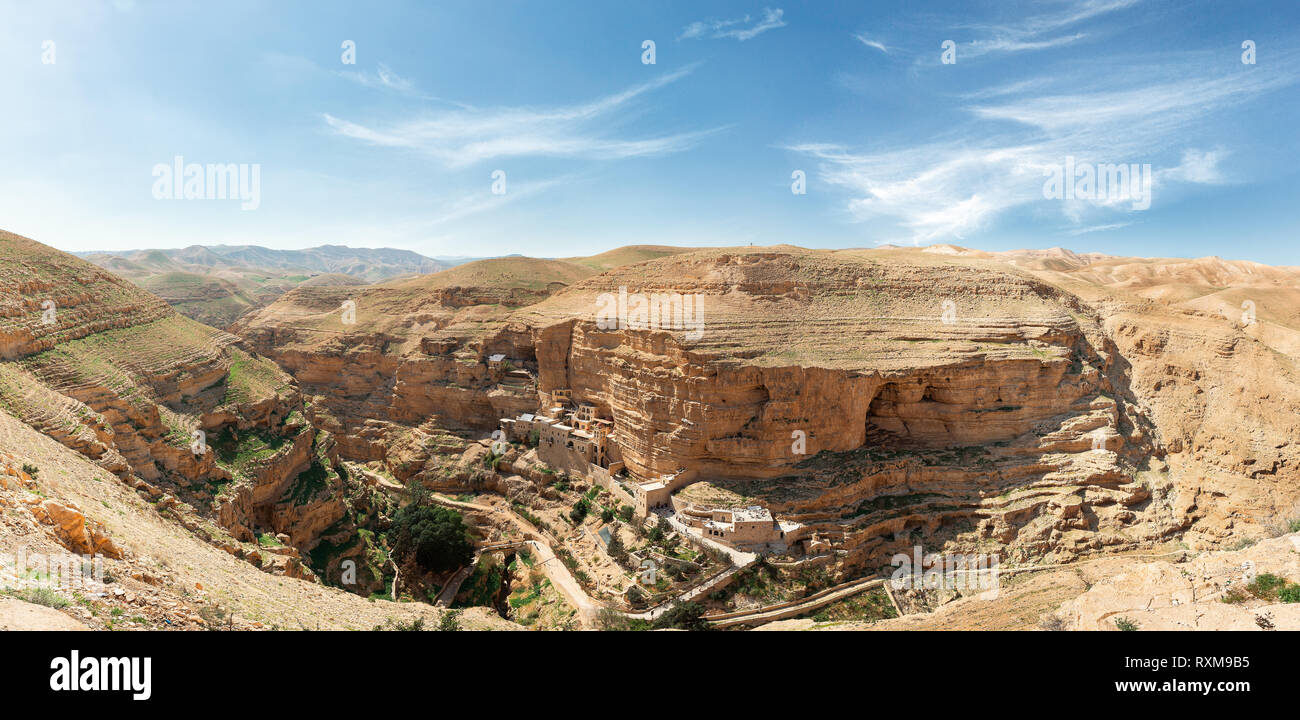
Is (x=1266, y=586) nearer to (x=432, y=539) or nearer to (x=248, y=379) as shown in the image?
(x=432, y=539)

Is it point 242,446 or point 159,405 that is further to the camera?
point 242,446

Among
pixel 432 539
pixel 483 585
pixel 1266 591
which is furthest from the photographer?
pixel 483 585

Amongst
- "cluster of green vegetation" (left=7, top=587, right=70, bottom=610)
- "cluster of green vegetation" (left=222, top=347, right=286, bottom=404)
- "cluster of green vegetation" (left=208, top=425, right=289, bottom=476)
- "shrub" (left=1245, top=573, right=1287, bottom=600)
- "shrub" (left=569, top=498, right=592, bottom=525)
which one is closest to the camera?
"cluster of green vegetation" (left=7, top=587, right=70, bottom=610)

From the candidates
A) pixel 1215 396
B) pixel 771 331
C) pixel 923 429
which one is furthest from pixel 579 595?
pixel 1215 396

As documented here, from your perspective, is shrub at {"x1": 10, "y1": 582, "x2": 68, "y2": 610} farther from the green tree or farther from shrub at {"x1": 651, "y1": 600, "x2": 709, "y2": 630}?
the green tree

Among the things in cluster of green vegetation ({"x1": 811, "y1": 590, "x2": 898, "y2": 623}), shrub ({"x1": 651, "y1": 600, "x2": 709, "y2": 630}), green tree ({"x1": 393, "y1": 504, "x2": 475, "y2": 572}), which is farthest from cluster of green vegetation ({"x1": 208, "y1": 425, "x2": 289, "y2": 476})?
cluster of green vegetation ({"x1": 811, "y1": 590, "x2": 898, "y2": 623})

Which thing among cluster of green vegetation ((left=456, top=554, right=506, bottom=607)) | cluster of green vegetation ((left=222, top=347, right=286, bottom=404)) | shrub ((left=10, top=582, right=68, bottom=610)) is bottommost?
cluster of green vegetation ((left=456, top=554, right=506, bottom=607))

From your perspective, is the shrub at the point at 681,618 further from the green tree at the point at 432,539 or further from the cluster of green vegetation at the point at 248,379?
the cluster of green vegetation at the point at 248,379

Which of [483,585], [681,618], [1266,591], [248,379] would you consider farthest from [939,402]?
[248,379]
